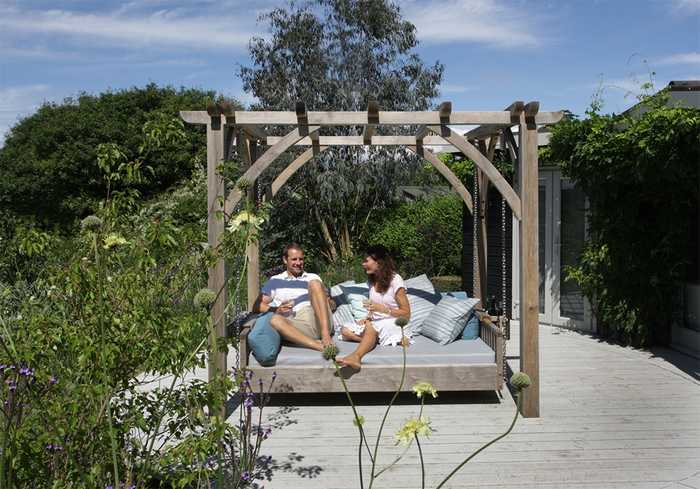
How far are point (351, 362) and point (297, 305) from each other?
1041 mm

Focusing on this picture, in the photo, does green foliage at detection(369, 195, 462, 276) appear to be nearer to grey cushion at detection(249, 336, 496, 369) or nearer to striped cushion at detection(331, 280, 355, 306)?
striped cushion at detection(331, 280, 355, 306)

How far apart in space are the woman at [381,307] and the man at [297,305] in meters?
0.28

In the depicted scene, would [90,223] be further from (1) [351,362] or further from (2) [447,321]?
(2) [447,321]

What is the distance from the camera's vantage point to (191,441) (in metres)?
2.71

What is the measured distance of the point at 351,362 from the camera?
203 inches

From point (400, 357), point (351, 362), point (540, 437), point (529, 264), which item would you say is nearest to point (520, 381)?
point (540, 437)

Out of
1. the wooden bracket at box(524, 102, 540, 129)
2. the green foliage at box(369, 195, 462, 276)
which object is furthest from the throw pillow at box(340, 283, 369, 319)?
the green foliage at box(369, 195, 462, 276)

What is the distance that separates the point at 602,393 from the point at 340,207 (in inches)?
394

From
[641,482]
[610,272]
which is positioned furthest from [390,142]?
[641,482]

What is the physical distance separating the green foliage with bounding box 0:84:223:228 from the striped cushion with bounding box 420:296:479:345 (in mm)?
15623

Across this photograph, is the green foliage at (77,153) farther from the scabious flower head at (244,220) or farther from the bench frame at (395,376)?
the scabious flower head at (244,220)

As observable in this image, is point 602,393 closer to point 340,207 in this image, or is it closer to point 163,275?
point 163,275

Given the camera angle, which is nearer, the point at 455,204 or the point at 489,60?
the point at 489,60

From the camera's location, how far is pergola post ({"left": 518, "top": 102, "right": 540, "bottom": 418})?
197 inches
